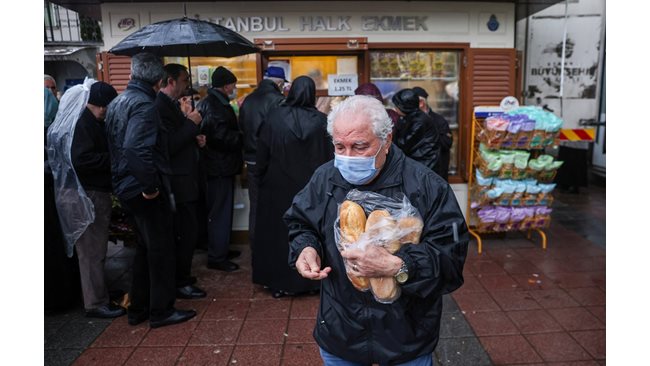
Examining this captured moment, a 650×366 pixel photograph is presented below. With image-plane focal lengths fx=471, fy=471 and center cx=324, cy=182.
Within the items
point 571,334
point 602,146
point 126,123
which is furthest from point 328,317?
point 602,146

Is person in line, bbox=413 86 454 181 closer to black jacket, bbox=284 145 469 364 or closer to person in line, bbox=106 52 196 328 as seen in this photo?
person in line, bbox=106 52 196 328

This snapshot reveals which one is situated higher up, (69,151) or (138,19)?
(138,19)

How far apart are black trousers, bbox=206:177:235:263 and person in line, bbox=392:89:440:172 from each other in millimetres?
2039

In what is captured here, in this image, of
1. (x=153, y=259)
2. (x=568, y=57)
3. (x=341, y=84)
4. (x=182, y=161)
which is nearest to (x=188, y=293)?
(x=153, y=259)

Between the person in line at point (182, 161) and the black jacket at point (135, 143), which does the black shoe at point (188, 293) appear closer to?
the person in line at point (182, 161)

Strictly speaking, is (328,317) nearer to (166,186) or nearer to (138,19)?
(166,186)

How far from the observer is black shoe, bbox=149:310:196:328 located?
13.0 ft

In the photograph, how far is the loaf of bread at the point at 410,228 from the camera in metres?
1.84

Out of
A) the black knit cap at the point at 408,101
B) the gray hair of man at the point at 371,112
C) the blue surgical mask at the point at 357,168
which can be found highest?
the black knit cap at the point at 408,101

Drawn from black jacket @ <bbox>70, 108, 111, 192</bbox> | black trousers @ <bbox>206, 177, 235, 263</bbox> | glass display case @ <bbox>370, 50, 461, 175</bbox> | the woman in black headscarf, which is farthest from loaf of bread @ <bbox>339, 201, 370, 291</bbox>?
glass display case @ <bbox>370, 50, 461, 175</bbox>

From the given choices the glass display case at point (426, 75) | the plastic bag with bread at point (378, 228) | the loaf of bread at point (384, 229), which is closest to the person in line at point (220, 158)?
the glass display case at point (426, 75)

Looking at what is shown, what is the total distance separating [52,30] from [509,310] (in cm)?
1515

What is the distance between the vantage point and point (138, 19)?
227 inches

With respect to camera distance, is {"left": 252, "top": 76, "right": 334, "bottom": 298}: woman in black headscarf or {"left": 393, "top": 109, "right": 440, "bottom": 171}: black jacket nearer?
{"left": 252, "top": 76, "right": 334, "bottom": 298}: woman in black headscarf
